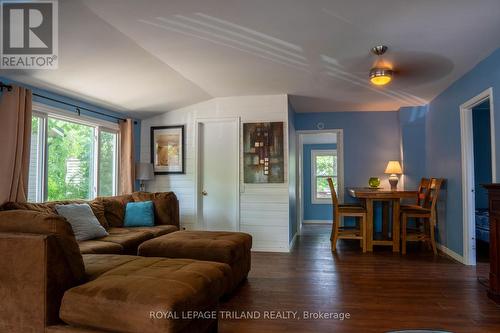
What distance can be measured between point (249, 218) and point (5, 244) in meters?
3.48

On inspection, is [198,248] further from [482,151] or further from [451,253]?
[482,151]

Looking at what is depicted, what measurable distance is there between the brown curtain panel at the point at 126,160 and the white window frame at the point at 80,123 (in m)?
0.09

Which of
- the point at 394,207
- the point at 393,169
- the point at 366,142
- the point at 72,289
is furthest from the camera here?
Result: the point at 366,142

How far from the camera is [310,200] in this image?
26.8ft

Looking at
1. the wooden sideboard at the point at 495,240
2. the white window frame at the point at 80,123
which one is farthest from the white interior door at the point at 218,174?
the wooden sideboard at the point at 495,240

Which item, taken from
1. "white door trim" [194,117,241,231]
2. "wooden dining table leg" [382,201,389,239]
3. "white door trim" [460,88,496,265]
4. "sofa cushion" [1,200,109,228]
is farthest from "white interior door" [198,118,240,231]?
"white door trim" [460,88,496,265]

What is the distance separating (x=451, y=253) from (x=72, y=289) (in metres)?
4.58

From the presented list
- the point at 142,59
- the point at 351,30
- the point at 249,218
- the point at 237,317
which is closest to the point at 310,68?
the point at 351,30

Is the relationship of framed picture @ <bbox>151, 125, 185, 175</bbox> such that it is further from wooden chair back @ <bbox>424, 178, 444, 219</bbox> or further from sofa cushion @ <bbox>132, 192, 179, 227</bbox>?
wooden chair back @ <bbox>424, 178, 444, 219</bbox>

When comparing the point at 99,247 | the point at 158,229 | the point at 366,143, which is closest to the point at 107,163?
the point at 158,229

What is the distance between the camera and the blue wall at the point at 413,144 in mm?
5520

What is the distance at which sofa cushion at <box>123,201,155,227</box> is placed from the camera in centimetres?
416

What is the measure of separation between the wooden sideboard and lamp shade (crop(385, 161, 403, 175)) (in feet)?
8.85

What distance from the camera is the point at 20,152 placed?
308cm
